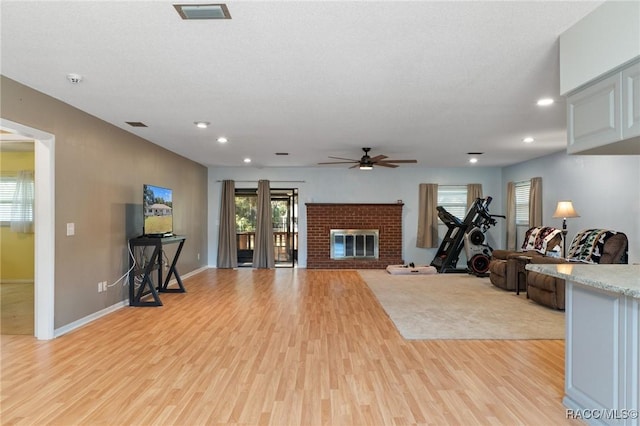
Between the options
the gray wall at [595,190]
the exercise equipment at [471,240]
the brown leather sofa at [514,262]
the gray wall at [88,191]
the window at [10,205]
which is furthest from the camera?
the exercise equipment at [471,240]

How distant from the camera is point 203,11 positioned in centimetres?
214

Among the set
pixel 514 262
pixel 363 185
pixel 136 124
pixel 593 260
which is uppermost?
pixel 136 124

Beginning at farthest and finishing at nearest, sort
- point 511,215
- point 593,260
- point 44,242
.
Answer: point 511,215 < point 593,260 < point 44,242

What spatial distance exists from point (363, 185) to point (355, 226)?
101 centimetres

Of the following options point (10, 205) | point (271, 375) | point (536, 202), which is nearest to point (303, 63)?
point (271, 375)

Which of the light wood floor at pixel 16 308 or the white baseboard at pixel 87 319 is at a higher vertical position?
the white baseboard at pixel 87 319


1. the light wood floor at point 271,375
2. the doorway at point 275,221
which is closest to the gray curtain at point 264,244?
the doorway at point 275,221

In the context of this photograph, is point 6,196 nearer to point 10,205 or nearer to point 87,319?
point 10,205

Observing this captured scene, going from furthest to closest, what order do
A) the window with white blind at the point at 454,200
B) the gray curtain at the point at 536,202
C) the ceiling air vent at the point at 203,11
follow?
the window with white blind at the point at 454,200
the gray curtain at the point at 536,202
the ceiling air vent at the point at 203,11

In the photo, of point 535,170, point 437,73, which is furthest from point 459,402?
point 535,170

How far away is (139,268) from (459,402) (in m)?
4.50

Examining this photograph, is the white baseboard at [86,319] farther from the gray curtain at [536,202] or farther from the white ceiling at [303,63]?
the gray curtain at [536,202]

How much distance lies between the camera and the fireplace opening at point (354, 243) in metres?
9.02

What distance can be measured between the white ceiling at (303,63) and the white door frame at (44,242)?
653 millimetres
